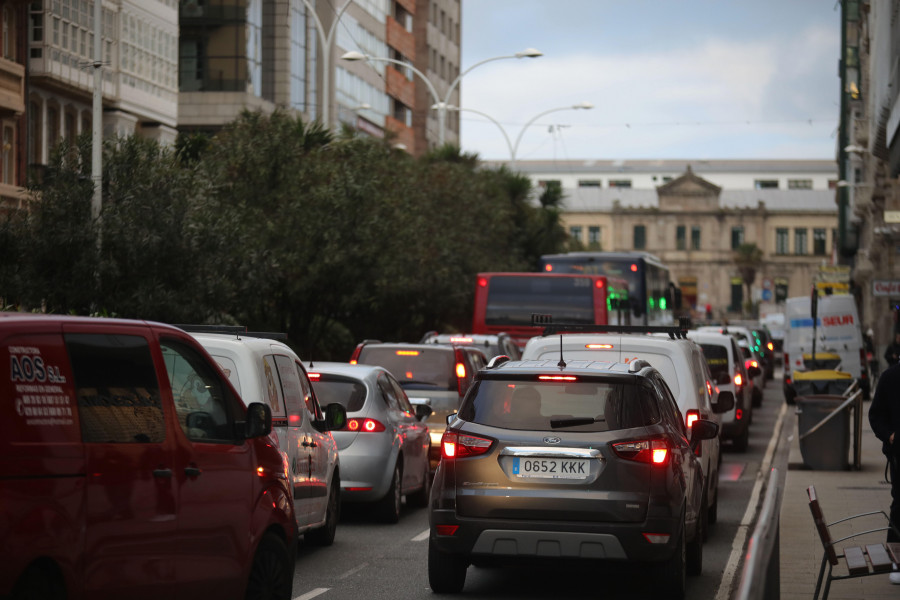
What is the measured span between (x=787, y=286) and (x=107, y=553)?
455ft

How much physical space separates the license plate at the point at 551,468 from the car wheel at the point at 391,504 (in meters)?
4.95

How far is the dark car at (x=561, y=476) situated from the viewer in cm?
962

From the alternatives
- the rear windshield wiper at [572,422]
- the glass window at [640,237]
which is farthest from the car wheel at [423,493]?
the glass window at [640,237]

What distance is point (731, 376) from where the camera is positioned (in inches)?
1016

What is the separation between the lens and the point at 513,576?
1147 centimetres

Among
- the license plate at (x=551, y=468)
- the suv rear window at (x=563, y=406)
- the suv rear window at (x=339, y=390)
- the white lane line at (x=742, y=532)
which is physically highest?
the suv rear window at (x=563, y=406)

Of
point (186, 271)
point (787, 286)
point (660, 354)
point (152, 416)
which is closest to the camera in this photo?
point (152, 416)

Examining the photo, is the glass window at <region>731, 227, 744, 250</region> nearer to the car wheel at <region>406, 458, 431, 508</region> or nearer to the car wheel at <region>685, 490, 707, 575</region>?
the car wheel at <region>406, 458, 431, 508</region>

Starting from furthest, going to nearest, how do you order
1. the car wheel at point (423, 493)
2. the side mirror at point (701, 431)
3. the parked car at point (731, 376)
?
the parked car at point (731, 376) → the car wheel at point (423, 493) → the side mirror at point (701, 431)

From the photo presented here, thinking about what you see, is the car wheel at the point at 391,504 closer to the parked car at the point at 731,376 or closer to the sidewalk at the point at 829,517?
the sidewalk at the point at 829,517

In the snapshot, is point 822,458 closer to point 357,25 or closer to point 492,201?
point 492,201

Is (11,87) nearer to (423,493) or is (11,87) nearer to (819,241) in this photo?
(423,493)

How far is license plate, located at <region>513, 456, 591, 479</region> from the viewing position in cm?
970

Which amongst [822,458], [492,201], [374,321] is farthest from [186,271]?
[492,201]
